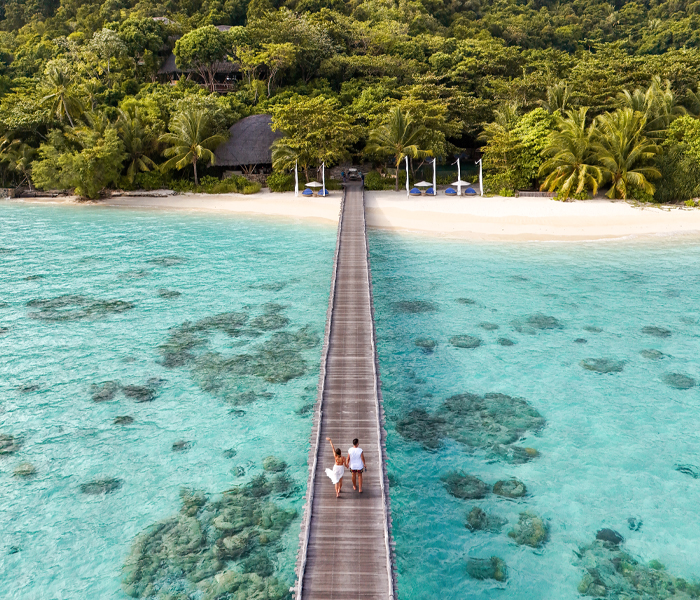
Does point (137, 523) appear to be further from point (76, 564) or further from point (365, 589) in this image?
point (365, 589)

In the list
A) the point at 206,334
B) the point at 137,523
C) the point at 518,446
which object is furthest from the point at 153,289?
the point at 518,446

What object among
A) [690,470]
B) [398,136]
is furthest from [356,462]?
[398,136]

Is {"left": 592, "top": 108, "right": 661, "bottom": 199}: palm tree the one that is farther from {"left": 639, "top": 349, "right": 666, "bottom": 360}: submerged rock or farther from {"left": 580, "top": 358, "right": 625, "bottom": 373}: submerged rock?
{"left": 580, "top": 358, "right": 625, "bottom": 373}: submerged rock

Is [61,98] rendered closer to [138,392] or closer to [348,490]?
[138,392]

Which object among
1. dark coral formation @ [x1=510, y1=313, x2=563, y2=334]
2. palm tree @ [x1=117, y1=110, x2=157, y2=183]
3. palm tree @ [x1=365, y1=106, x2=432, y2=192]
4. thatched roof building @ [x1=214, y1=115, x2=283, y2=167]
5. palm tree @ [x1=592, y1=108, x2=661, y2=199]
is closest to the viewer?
dark coral formation @ [x1=510, y1=313, x2=563, y2=334]

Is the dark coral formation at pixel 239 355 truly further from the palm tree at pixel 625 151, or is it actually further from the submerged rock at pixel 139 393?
the palm tree at pixel 625 151

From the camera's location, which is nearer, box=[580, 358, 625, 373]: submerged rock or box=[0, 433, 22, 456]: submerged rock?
box=[0, 433, 22, 456]: submerged rock

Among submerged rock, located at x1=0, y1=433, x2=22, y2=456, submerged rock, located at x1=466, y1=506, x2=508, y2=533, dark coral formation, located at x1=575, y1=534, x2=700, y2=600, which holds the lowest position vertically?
dark coral formation, located at x1=575, y1=534, x2=700, y2=600

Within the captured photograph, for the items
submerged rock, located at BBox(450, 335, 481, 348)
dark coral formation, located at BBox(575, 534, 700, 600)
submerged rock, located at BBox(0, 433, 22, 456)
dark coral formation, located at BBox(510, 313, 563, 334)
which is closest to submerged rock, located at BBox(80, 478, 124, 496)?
submerged rock, located at BBox(0, 433, 22, 456)
